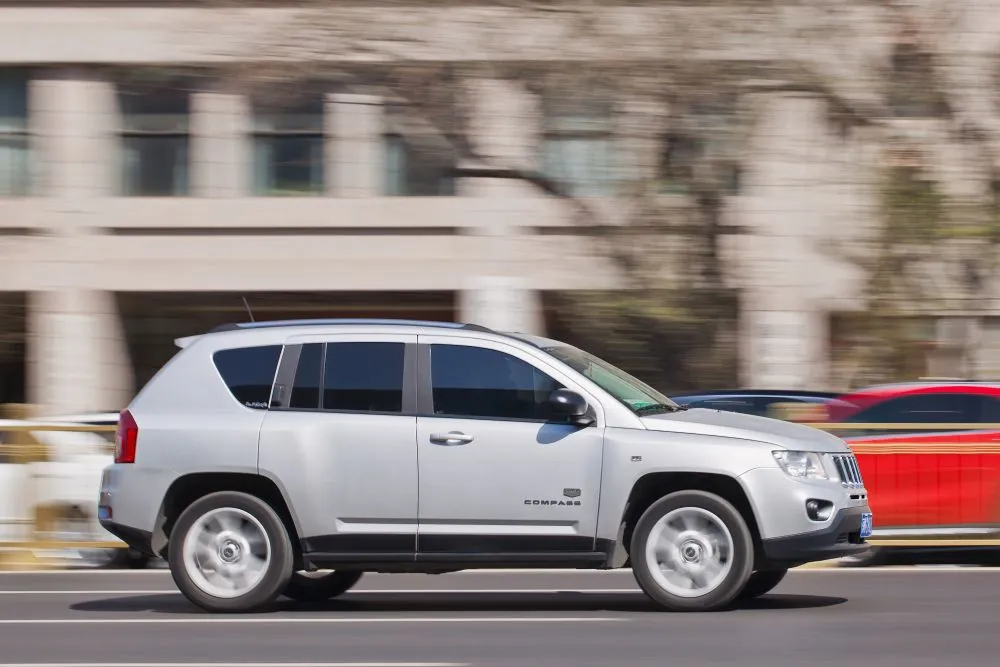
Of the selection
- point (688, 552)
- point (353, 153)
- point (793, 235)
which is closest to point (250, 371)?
point (688, 552)

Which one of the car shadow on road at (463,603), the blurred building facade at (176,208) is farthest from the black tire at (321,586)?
the blurred building facade at (176,208)

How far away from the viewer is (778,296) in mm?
22359

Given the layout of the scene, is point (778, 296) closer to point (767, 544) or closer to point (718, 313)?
point (718, 313)

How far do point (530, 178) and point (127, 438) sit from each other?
10.5 m

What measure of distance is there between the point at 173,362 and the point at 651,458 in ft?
9.22

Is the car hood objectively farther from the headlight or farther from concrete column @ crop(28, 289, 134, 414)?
concrete column @ crop(28, 289, 134, 414)

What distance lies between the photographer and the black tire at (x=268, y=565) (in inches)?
368

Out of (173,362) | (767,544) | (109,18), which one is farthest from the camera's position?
(109,18)

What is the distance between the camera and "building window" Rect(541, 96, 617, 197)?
18547 mm

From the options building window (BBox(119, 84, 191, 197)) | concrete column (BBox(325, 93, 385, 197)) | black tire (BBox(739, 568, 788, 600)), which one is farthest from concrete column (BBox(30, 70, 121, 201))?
black tire (BBox(739, 568, 788, 600))

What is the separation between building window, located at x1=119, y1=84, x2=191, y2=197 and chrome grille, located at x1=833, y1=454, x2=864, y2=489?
55.2ft

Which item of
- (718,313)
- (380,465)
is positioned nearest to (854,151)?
(718,313)

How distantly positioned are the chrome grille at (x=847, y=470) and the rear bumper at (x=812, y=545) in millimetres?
218

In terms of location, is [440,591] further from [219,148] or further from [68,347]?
[68,347]
